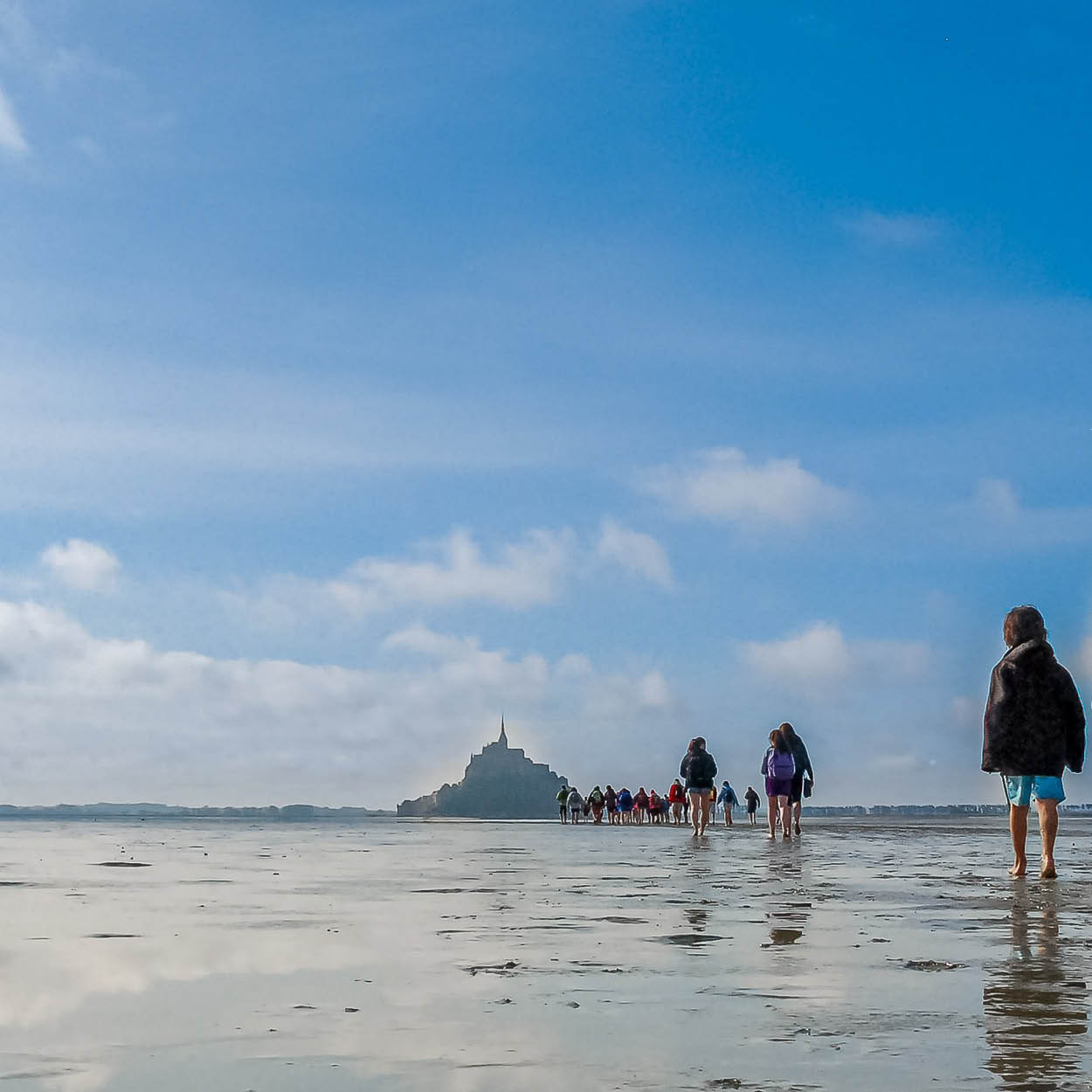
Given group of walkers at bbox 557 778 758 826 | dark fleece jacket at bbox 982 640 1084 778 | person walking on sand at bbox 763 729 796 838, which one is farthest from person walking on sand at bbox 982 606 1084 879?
group of walkers at bbox 557 778 758 826

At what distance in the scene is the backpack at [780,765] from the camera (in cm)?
2269

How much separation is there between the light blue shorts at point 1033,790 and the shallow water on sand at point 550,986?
0.67m

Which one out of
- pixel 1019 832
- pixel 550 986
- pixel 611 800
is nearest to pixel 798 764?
pixel 1019 832

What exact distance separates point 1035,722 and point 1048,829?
87 cm

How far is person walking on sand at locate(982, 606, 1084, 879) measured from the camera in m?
11.1

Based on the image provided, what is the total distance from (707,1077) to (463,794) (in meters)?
177

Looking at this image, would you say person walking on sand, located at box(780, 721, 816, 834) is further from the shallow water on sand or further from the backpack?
the shallow water on sand

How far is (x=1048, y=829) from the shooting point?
1098 centimetres

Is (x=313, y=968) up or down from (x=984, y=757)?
down

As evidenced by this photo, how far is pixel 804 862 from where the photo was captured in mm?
15023

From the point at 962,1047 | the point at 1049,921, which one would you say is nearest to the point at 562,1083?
the point at 962,1047

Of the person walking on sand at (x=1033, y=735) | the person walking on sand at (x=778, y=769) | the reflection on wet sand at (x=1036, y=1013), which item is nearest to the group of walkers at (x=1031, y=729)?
the person walking on sand at (x=1033, y=735)

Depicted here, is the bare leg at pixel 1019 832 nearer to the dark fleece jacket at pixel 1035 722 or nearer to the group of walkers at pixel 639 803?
the dark fleece jacket at pixel 1035 722

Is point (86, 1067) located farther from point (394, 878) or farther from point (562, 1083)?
point (394, 878)
